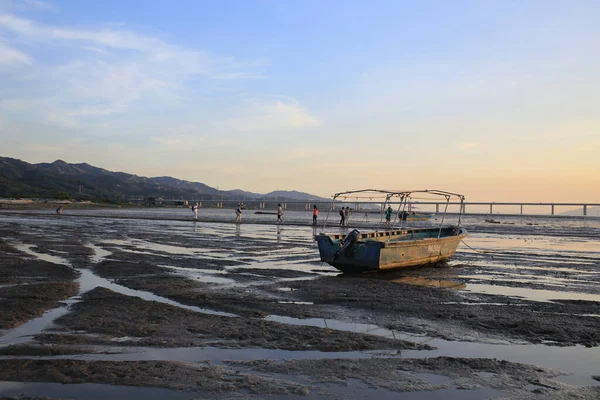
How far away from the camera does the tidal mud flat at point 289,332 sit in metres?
5.79

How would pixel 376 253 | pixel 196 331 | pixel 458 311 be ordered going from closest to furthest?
pixel 196 331 < pixel 458 311 < pixel 376 253

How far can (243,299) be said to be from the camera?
Answer: 1062cm

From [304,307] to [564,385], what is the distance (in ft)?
16.5

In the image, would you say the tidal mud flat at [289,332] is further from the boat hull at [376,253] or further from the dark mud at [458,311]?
the boat hull at [376,253]

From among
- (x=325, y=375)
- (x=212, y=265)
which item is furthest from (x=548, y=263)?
(x=325, y=375)

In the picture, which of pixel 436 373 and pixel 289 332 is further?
pixel 289 332

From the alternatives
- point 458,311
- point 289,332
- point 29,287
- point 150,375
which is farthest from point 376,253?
point 150,375

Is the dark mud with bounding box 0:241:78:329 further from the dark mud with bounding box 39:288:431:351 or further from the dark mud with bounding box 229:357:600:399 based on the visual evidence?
the dark mud with bounding box 229:357:600:399

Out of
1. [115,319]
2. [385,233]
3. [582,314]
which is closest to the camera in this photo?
[115,319]

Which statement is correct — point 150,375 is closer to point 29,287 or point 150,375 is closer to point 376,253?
point 29,287

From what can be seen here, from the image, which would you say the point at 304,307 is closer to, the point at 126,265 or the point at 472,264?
the point at 126,265

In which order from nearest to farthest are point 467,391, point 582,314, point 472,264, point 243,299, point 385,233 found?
point 467,391, point 582,314, point 243,299, point 472,264, point 385,233

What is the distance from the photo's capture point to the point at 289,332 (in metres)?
8.00

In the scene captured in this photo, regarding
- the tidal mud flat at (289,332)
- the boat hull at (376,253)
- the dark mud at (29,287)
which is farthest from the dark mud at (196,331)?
the boat hull at (376,253)
